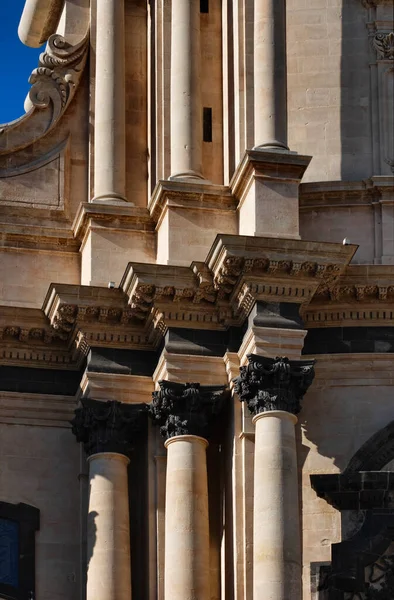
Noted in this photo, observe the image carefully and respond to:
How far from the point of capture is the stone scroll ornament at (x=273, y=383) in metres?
30.2

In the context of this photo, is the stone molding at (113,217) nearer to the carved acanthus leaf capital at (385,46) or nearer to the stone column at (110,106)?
the stone column at (110,106)

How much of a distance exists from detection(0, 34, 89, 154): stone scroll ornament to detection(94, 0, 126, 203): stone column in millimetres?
531

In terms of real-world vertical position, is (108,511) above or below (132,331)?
below

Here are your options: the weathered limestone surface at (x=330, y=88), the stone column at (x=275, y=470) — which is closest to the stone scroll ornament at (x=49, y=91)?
the weathered limestone surface at (x=330, y=88)

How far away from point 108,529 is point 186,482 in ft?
4.35

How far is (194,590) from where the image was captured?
97.6ft

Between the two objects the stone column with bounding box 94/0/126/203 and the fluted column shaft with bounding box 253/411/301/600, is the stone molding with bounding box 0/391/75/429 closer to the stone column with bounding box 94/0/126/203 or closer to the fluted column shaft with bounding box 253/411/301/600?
the stone column with bounding box 94/0/126/203

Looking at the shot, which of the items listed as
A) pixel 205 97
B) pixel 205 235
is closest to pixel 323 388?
pixel 205 235

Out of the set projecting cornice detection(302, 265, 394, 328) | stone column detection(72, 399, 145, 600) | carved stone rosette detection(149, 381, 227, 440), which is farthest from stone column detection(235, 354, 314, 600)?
stone column detection(72, 399, 145, 600)

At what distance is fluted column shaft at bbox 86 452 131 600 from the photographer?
3050 cm

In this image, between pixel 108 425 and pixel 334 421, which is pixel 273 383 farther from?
pixel 108 425

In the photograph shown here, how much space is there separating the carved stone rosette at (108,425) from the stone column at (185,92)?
341 cm

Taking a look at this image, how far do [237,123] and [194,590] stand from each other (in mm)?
7107

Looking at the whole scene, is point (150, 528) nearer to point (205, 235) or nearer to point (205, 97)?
point (205, 235)
